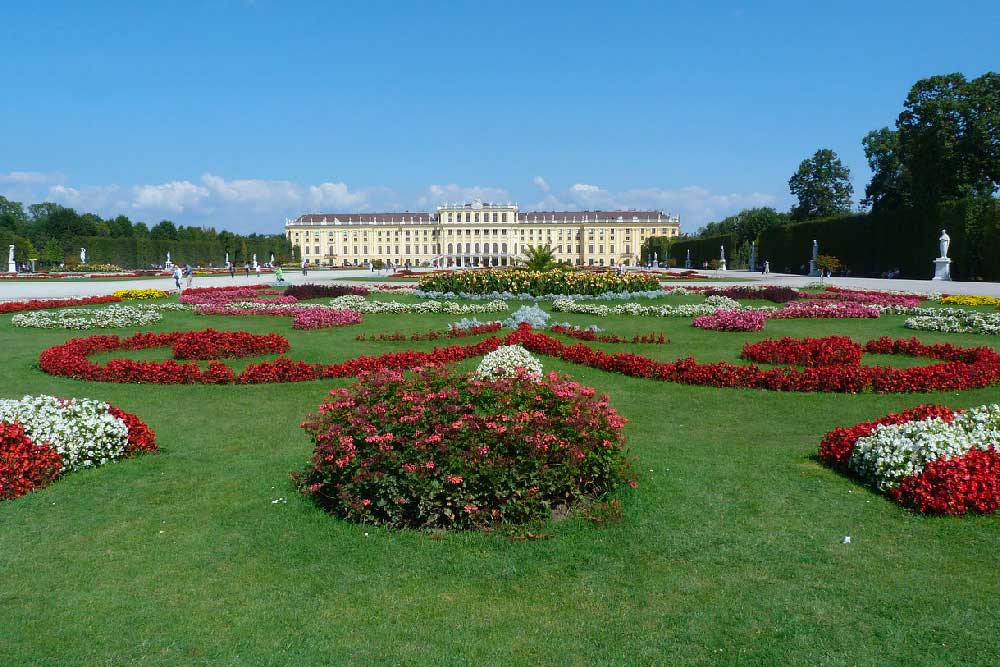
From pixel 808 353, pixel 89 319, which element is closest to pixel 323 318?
pixel 89 319

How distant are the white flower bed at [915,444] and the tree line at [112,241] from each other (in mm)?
63545

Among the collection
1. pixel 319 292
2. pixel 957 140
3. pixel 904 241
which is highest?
pixel 957 140

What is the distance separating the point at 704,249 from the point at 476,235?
52544mm

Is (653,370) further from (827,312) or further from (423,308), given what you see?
(423,308)

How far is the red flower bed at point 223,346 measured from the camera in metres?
10.0

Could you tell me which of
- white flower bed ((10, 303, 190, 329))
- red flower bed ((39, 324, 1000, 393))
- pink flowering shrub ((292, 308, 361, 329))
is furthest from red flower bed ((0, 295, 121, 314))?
red flower bed ((39, 324, 1000, 393))

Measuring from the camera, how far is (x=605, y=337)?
1157 cm

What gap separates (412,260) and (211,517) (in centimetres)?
11578

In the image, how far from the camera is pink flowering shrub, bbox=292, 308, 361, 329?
44.1 feet

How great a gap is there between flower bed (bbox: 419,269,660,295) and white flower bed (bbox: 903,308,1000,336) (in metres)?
7.56

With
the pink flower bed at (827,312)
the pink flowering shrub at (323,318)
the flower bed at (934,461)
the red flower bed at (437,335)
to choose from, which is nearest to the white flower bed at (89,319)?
the pink flowering shrub at (323,318)

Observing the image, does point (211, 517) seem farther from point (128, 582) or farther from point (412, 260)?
point (412, 260)

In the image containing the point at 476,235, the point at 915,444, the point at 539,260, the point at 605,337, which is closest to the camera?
the point at 915,444

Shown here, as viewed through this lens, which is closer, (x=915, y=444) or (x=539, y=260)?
(x=915, y=444)
